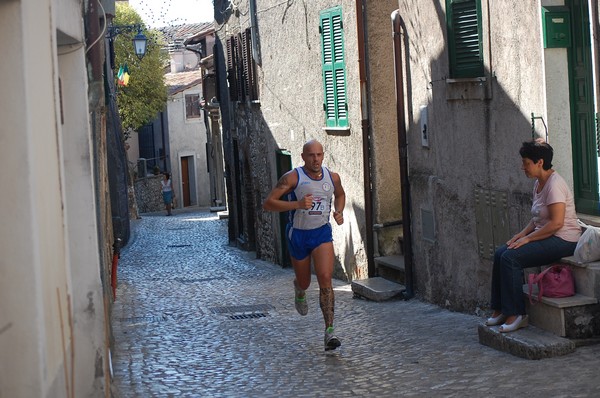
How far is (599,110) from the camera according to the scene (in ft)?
26.3

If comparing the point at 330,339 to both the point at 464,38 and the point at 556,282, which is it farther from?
the point at 464,38

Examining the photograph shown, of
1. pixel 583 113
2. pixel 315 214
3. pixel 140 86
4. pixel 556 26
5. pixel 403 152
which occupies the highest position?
pixel 140 86

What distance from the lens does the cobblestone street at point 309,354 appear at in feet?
23.1

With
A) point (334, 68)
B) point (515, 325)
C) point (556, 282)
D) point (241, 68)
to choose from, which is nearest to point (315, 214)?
point (515, 325)

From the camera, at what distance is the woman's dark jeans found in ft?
25.3

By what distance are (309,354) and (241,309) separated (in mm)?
4229

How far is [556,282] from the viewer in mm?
7613

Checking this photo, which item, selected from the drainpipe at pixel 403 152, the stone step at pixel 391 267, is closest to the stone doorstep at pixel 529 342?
the drainpipe at pixel 403 152

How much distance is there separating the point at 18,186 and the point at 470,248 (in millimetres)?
6454

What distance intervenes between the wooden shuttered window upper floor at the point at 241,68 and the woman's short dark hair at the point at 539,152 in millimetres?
14666

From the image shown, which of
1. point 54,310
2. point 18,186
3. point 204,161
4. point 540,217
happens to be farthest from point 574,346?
point 204,161

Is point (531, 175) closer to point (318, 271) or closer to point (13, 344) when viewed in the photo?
point (318, 271)

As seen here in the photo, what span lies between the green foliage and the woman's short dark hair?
41.6 m

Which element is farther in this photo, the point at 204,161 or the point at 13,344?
the point at 204,161
